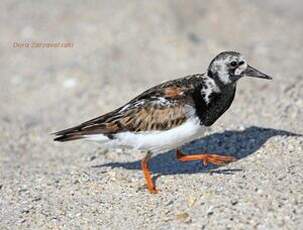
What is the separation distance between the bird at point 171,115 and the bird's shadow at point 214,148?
0.60 m

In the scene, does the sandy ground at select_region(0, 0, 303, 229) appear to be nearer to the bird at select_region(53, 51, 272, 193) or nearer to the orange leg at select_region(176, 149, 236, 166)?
the orange leg at select_region(176, 149, 236, 166)

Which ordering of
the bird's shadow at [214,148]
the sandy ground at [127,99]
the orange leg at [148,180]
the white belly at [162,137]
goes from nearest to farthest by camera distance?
1. the sandy ground at [127,99]
2. the white belly at [162,137]
3. the orange leg at [148,180]
4. the bird's shadow at [214,148]

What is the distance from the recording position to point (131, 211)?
218 inches

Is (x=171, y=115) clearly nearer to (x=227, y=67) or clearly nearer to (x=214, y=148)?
(x=227, y=67)

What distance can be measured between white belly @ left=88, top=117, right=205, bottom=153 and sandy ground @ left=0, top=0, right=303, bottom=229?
1.30 feet

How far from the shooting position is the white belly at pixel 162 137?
5.60 meters

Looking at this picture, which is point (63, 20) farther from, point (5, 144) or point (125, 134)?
point (125, 134)

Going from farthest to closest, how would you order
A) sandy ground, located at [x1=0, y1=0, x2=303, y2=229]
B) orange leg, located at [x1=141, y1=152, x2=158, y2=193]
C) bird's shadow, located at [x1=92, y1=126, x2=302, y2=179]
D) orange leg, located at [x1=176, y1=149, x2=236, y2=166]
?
1. bird's shadow, located at [x1=92, y1=126, x2=302, y2=179]
2. orange leg, located at [x1=176, y1=149, x2=236, y2=166]
3. orange leg, located at [x1=141, y1=152, x2=158, y2=193]
4. sandy ground, located at [x1=0, y1=0, x2=303, y2=229]

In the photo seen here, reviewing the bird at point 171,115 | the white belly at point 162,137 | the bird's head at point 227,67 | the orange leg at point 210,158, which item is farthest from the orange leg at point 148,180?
the bird's head at point 227,67

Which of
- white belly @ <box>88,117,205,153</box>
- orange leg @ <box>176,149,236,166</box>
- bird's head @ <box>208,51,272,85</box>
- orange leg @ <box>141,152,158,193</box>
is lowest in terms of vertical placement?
orange leg @ <box>141,152,158,193</box>

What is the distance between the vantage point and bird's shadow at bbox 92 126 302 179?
641 cm

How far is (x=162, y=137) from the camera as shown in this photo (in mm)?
5656

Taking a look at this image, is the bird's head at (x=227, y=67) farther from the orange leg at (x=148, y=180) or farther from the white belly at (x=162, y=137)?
the orange leg at (x=148, y=180)

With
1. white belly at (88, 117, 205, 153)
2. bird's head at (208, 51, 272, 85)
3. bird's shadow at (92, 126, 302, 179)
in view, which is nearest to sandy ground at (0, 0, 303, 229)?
bird's shadow at (92, 126, 302, 179)
